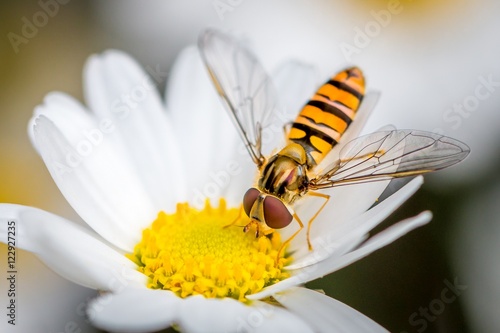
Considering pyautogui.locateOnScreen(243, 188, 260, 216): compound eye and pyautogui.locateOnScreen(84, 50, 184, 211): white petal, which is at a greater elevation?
pyautogui.locateOnScreen(84, 50, 184, 211): white petal

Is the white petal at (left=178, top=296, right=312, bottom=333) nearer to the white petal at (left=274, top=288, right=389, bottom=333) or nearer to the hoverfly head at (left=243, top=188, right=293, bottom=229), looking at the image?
the white petal at (left=274, top=288, right=389, bottom=333)

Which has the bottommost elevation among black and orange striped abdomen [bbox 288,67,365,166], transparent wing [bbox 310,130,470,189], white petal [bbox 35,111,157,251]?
transparent wing [bbox 310,130,470,189]

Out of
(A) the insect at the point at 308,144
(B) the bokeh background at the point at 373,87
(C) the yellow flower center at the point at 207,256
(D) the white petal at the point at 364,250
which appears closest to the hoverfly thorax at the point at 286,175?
(A) the insect at the point at 308,144

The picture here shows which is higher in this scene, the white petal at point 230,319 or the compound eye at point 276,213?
the compound eye at point 276,213

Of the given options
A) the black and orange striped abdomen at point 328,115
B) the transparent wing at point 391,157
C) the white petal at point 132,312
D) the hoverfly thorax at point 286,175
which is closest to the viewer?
the white petal at point 132,312

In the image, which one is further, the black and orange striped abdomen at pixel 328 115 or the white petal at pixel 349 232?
the black and orange striped abdomen at pixel 328 115

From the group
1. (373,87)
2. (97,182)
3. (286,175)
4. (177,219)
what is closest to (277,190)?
(286,175)

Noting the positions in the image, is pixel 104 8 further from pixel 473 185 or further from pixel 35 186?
pixel 473 185

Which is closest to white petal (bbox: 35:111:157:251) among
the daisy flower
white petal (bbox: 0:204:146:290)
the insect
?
the daisy flower

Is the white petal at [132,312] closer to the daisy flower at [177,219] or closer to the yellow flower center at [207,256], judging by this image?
the daisy flower at [177,219]
